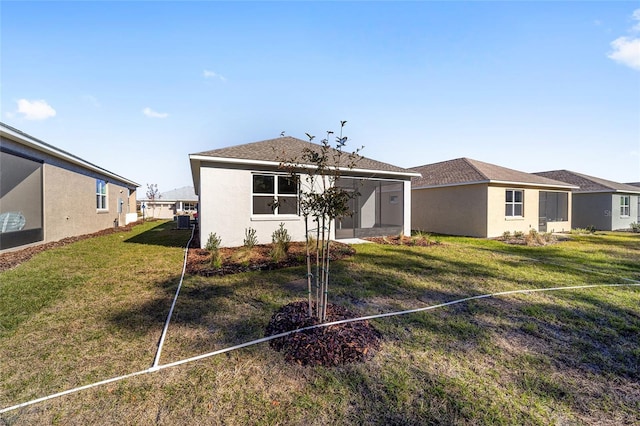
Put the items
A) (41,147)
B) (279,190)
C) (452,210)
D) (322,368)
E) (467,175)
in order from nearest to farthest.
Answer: (322,368)
(41,147)
(279,190)
(467,175)
(452,210)

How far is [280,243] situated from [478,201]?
11.0m

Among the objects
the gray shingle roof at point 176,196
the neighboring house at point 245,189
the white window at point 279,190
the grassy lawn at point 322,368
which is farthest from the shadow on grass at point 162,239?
the gray shingle roof at point 176,196

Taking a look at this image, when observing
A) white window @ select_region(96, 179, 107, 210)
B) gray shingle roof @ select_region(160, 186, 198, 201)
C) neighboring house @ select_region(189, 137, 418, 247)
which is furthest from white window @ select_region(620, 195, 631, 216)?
gray shingle roof @ select_region(160, 186, 198, 201)

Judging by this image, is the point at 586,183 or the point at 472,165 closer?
the point at 472,165

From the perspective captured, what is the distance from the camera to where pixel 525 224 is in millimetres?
15484

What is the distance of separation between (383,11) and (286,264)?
8.69 m

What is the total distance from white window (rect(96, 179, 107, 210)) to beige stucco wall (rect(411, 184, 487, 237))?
1903 cm

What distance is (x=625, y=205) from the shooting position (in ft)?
66.4

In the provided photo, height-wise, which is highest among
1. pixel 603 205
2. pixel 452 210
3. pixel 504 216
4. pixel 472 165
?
pixel 472 165

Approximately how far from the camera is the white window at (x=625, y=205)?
65.4ft

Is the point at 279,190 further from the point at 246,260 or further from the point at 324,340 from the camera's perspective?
the point at 324,340

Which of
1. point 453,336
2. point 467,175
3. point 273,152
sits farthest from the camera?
point 467,175

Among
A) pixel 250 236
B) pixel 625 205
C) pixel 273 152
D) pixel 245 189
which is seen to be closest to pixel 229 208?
pixel 245 189

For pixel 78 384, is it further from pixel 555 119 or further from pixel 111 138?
pixel 555 119
